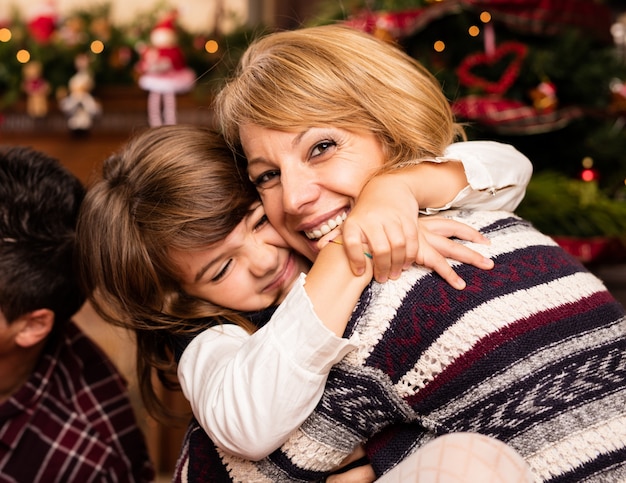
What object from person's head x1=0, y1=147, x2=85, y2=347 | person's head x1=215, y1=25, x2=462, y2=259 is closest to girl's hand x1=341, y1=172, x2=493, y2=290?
person's head x1=215, y1=25, x2=462, y2=259

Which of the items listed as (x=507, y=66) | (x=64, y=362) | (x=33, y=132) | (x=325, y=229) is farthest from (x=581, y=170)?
(x=33, y=132)

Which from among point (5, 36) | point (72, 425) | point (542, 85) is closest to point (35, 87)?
point (5, 36)

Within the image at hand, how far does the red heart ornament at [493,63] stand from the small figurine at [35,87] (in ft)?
7.15

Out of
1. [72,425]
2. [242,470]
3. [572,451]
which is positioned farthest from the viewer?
[72,425]

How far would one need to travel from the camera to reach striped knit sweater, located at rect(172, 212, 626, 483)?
909 mm

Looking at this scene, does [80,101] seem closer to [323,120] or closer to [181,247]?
[181,247]

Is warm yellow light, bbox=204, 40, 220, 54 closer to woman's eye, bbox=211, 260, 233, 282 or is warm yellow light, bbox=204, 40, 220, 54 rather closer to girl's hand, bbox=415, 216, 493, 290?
woman's eye, bbox=211, 260, 233, 282

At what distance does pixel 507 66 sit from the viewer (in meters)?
1.94

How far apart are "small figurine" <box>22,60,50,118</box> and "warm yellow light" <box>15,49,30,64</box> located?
0.07 feet

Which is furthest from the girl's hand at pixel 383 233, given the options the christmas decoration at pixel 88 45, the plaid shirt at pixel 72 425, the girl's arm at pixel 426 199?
the christmas decoration at pixel 88 45

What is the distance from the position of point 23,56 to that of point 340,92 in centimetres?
262

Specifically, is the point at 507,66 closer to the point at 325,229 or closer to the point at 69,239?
the point at 325,229

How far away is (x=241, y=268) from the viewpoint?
1.24 metres

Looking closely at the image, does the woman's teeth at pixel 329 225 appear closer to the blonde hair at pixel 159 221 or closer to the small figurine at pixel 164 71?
the blonde hair at pixel 159 221
